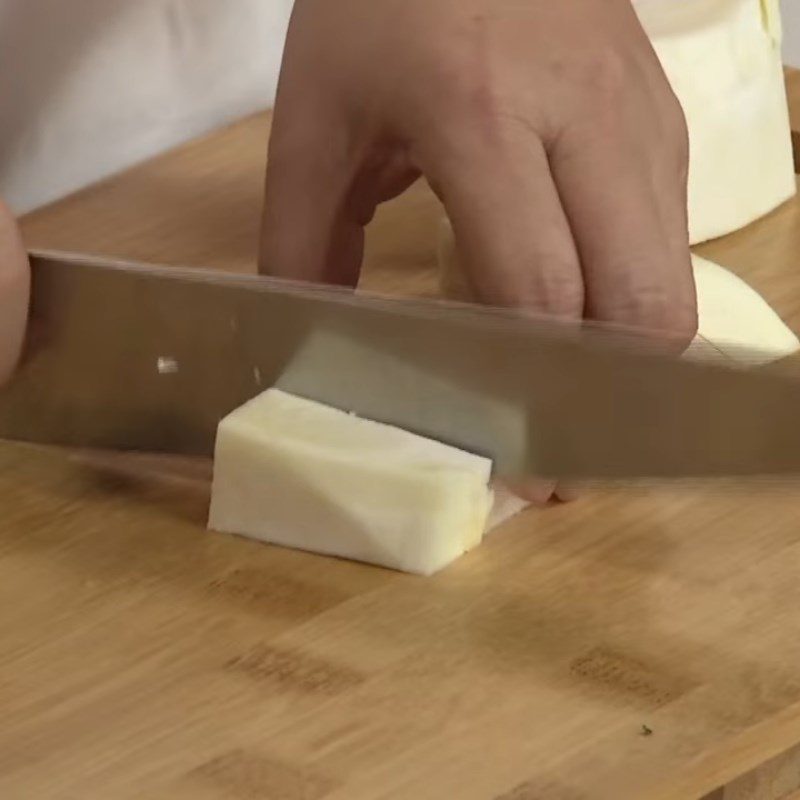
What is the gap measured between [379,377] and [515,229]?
118 mm

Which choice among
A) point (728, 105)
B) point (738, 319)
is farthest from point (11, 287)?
point (728, 105)

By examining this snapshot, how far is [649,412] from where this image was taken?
3.51 ft

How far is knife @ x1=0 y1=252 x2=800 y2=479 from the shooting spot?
1058mm

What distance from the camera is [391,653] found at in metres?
1.05

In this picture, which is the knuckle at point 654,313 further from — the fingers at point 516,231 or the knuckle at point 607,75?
the knuckle at point 607,75

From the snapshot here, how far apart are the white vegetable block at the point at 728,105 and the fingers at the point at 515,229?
359 millimetres

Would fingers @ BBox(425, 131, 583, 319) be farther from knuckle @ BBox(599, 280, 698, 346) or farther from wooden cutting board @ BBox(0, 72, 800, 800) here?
wooden cutting board @ BBox(0, 72, 800, 800)

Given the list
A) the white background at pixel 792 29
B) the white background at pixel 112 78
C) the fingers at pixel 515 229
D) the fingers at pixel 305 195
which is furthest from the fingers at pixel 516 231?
the white background at pixel 792 29

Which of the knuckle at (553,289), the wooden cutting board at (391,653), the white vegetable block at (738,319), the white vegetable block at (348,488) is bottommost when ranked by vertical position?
the wooden cutting board at (391,653)

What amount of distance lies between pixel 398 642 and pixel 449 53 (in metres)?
0.37

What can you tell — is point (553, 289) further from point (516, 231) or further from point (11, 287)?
point (11, 287)

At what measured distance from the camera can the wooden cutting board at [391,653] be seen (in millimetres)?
966

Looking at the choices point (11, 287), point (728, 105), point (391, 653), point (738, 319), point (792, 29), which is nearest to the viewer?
point (391, 653)

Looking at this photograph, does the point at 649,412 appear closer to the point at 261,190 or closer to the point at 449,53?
the point at 449,53
